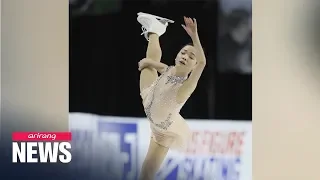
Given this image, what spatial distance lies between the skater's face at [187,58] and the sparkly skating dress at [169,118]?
3 cm

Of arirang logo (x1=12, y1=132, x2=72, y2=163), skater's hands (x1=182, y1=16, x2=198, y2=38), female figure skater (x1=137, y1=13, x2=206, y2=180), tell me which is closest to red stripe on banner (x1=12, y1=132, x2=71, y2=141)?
arirang logo (x1=12, y1=132, x2=72, y2=163)

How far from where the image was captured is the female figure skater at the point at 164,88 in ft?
3.47

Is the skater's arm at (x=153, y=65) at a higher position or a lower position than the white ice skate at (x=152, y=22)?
lower

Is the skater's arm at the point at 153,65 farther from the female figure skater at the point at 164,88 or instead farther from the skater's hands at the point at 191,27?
the skater's hands at the point at 191,27

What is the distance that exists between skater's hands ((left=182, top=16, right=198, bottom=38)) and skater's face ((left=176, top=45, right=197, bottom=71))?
4cm

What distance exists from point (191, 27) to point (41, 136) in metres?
0.53

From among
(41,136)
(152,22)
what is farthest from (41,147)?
(152,22)

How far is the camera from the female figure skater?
1.06 metres

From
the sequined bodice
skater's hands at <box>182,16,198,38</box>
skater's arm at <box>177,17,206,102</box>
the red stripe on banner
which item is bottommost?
the red stripe on banner

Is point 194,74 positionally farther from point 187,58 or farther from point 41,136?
point 41,136

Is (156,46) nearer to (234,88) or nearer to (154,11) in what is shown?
(154,11)

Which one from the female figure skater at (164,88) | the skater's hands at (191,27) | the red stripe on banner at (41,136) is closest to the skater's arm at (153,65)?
the female figure skater at (164,88)

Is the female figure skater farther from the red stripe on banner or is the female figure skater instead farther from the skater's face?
the red stripe on banner

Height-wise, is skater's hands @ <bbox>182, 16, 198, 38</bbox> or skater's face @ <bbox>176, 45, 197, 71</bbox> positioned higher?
skater's hands @ <bbox>182, 16, 198, 38</bbox>
